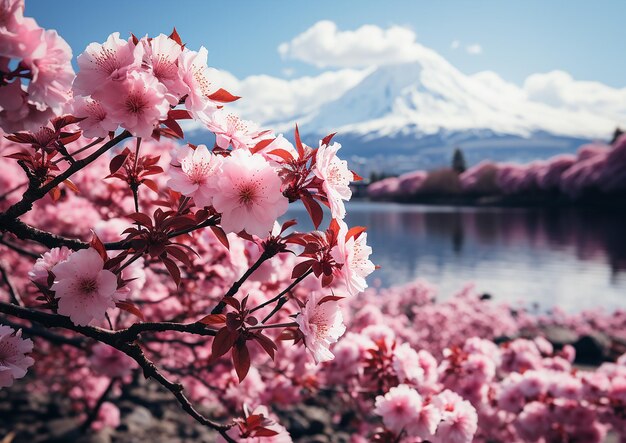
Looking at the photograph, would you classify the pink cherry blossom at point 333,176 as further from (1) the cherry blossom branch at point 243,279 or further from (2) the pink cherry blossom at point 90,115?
(2) the pink cherry blossom at point 90,115

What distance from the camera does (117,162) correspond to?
53.0 inches

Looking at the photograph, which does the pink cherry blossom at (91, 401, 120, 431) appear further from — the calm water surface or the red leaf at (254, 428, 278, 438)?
the calm water surface

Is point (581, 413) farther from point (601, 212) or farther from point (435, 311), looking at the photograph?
point (601, 212)

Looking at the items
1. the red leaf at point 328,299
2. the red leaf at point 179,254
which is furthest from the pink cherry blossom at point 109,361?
the red leaf at point 328,299

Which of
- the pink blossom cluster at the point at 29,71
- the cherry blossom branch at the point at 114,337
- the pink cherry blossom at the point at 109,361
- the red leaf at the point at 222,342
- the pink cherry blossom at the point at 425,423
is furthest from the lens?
the pink cherry blossom at the point at 109,361

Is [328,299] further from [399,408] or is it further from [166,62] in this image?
[399,408]

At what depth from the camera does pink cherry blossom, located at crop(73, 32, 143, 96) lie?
114cm

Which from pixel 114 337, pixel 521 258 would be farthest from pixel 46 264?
pixel 521 258

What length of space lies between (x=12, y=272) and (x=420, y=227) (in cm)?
3990

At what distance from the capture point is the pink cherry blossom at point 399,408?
7.31 feet

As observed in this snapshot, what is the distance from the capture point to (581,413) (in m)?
3.39

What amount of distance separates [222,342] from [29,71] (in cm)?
79

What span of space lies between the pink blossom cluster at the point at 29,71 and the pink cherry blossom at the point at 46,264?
17.0 inches

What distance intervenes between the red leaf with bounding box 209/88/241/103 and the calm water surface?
12894 millimetres
